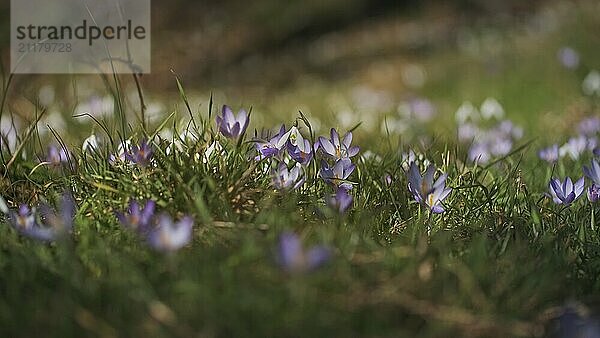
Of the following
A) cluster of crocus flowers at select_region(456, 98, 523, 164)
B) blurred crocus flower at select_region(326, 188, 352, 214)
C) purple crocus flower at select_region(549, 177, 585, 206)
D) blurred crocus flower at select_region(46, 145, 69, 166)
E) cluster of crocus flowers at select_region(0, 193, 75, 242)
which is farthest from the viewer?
cluster of crocus flowers at select_region(456, 98, 523, 164)

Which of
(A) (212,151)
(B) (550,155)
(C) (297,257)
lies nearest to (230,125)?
(A) (212,151)

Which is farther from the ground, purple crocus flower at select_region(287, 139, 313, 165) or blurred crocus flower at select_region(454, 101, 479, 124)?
blurred crocus flower at select_region(454, 101, 479, 124)

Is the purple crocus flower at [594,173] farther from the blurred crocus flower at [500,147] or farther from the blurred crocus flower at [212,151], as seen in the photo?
the blurred crocus flower at [212,151]

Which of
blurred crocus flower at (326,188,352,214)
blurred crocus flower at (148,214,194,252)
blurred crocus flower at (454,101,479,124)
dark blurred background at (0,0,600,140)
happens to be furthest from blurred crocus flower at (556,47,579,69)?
blurred crocus flower at (148,214,194,252)

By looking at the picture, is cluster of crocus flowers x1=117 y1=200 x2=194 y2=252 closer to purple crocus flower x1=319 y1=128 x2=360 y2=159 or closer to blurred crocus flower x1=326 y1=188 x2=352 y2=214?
blurred crocus flower x1=326 y1=188 x2=352 y2=214

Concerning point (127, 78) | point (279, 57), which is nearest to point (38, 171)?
point (127, 78)

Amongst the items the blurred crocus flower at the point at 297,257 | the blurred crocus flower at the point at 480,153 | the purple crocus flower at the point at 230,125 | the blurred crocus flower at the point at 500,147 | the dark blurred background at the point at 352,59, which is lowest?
the blurred crocus flower at the point at 297,257

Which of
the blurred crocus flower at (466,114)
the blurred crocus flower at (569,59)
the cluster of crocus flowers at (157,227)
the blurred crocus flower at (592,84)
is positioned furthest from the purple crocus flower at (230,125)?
the blurred crocus flower at (569,59)
